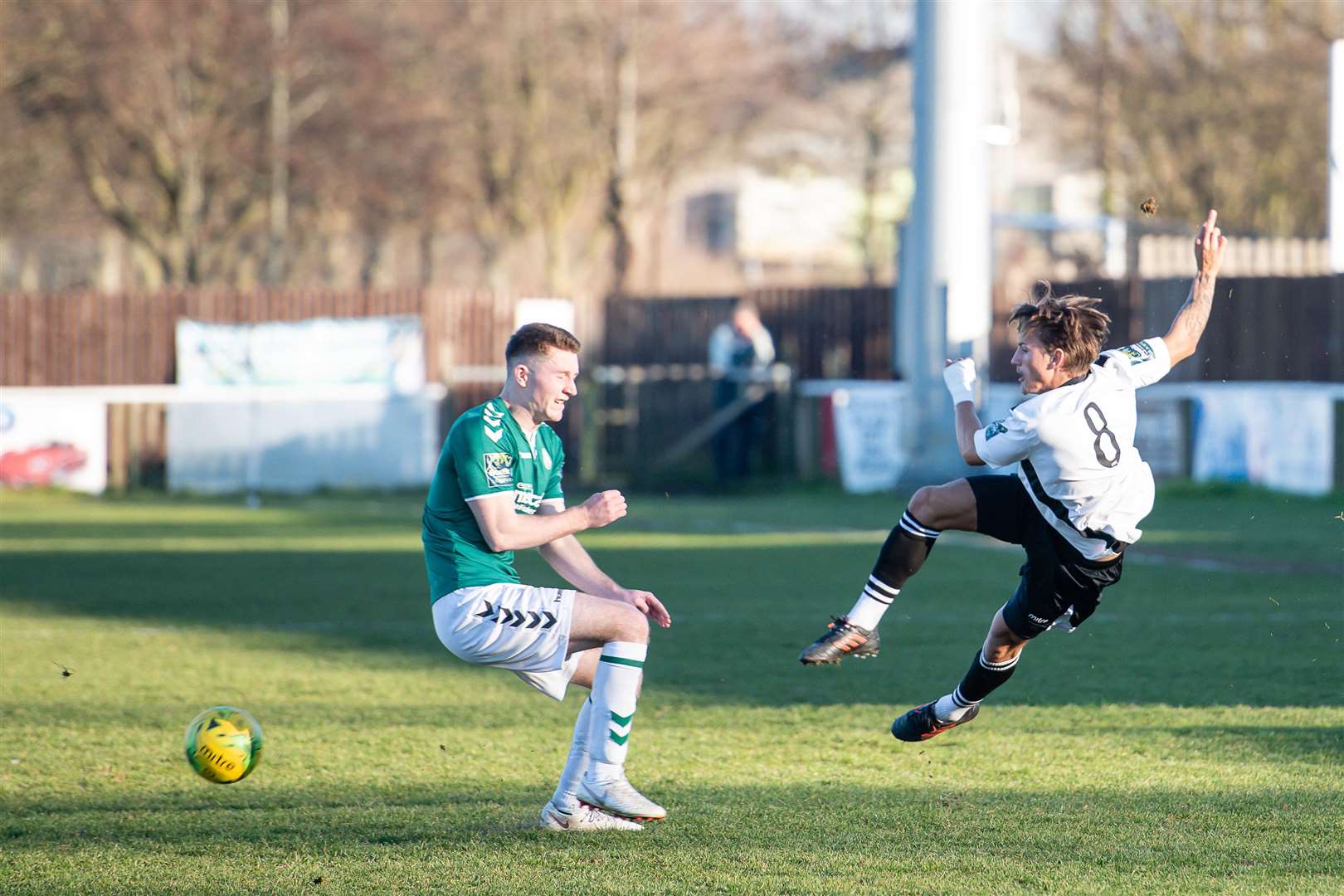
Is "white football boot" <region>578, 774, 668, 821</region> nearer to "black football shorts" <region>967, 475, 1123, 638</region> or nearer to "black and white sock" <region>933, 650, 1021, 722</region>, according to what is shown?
"black and white sock" <region>933, 650, 1021, 722</region>

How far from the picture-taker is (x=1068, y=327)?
6.45 meters

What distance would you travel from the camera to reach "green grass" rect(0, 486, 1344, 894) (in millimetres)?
5609

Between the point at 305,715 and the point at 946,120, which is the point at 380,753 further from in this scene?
the point at 946,120

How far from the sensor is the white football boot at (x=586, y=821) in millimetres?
6066

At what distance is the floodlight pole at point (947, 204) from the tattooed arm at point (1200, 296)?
45.0 ft

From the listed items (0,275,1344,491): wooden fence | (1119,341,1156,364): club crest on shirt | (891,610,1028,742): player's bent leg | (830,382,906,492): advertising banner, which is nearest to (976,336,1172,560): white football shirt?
(1119,341,1156,364): club crest on shirt

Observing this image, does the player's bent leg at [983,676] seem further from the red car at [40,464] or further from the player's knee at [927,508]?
the red car at [40,464]

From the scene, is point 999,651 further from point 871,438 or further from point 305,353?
point 305,353

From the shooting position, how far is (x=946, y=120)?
20.8 m

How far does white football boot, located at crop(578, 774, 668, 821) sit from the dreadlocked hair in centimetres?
218

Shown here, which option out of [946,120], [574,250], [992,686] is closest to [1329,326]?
[946,120]

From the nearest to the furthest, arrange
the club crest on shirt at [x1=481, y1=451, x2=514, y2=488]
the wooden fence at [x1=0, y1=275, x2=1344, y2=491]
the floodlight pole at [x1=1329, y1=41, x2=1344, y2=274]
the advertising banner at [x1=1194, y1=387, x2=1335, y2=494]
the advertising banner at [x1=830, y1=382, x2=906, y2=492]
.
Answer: the club crest on shirt at [x1=481, y1=451, x2=514, y2=488], the advertising banner at [x1=1194, y1=387, x2=1335, y2=494], the floodlight pole at [x1=1329, y1=41, x2=1344, y2=274], the wooden fence at [x1=0, y1=275, x2=1344, y2=491], the advertising banner at [x1=830, y1=382, x2=906, y2=492]

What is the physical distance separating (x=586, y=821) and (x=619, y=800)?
160 millimetres

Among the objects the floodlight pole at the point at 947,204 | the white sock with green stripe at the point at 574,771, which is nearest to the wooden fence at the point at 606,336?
the floodlight pole at the point at 947,204
